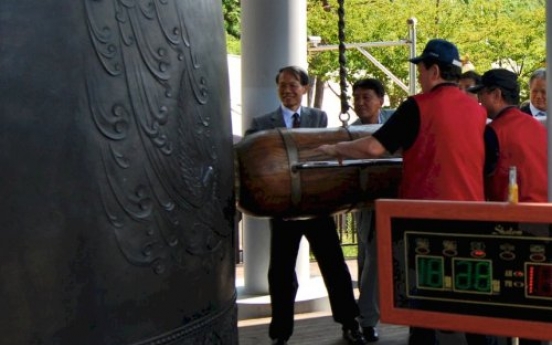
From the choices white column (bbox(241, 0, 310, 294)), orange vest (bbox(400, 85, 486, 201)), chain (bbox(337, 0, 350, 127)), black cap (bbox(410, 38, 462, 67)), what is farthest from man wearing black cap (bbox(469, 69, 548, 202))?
white column (bbox(241, 0, 310, 294))

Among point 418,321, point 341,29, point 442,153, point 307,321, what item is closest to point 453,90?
point 442,153

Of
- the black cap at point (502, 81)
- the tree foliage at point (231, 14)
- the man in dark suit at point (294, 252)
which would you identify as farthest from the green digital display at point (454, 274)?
the tree foliage at point (231, 14)

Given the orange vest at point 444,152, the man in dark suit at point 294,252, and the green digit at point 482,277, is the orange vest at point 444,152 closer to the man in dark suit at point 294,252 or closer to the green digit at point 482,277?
the green digit at point 482,277

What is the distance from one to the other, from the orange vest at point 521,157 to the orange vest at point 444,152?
14.1 inches

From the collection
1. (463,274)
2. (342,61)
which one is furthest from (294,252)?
(463,274)

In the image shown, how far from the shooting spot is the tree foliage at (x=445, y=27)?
25.0 m

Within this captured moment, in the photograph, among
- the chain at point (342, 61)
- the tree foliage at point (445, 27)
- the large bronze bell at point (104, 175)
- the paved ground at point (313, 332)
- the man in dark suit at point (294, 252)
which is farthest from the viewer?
the tree foliage at point (445, 27)

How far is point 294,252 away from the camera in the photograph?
748cm

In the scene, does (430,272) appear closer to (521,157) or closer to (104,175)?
(104,175)

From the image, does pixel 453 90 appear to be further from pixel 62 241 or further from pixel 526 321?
pixel 62 241

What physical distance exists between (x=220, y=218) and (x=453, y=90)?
1.93 meters

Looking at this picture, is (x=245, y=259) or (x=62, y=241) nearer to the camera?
(x=62, y=241)

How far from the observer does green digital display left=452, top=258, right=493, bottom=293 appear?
4.41m

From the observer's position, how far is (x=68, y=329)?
12.1 ft
